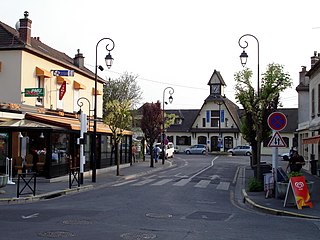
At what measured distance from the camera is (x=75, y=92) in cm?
3141

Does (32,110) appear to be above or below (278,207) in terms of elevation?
above

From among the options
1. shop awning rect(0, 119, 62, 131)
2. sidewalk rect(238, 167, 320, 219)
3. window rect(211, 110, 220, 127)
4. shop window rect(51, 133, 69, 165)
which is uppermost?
window rect(211, 110, 220, 127)

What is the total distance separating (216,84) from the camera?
76.2 m

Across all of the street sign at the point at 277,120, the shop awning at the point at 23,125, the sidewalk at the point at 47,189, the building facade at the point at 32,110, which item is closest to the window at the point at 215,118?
the building facade at the point at 32,110

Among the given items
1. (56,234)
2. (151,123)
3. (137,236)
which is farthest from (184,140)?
(56,234)

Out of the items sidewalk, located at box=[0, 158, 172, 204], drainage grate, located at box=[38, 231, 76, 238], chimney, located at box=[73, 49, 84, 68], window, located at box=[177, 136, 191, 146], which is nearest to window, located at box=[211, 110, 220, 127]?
window, located at box=[177, 136, 191, 146]

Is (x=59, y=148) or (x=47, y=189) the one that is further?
(x=59, y=148)

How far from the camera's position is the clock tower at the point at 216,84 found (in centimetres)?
7575

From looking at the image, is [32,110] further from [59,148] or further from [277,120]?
[277,120]

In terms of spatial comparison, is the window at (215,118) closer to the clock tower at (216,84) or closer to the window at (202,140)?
the window at (202,140)

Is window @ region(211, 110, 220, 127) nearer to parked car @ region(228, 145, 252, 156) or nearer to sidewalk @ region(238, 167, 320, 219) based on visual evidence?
parked car @ region(228, 145, 252, 156)

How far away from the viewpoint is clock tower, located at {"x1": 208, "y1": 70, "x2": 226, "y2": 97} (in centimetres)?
7575

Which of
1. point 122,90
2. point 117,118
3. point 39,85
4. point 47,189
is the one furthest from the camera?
point 122,90

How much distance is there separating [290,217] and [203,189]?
764cm
